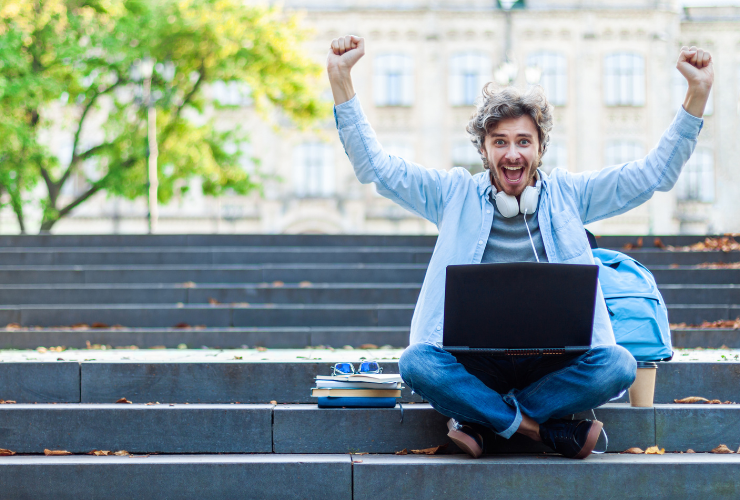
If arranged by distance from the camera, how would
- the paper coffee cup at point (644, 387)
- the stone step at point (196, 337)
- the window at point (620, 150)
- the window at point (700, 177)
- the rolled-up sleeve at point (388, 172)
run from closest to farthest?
the rolled-up sleeve at point (388, 172)
the paper coffee cup at point (644, 387)
the stone step at point (196, 337)
the window at point (620, 150)
the window at point (700, 177)

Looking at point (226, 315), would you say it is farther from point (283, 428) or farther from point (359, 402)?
point (359, 402)

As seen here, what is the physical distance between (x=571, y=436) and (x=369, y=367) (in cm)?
103

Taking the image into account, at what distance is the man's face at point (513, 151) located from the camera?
9.90 feet

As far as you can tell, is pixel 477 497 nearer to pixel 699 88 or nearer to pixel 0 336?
pixel 699 88

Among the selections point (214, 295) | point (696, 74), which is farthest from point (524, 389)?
point (214, 295)

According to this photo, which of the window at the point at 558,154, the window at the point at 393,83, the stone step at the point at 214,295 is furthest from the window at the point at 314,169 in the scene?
the stone step at the point at 214,295

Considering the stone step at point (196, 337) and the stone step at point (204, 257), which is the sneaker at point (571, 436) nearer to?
the stone step at point (196, 337)

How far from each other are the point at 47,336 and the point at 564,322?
485cm

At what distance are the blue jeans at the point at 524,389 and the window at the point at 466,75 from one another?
23.3 meters

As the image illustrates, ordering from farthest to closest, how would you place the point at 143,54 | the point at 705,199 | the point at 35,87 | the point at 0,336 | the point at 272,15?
1. the point at 705,199
2. the point at 272,15
3. the point at 143,54
4. the point at 35,87
5. the point at 0,336

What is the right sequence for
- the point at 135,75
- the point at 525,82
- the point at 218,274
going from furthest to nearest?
the point at 525,82 → the point at 135,75 → the point at 218,274

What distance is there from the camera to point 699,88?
283 centimetres

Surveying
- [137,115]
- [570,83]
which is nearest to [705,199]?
[570,83]

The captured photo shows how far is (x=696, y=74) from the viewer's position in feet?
9.30
